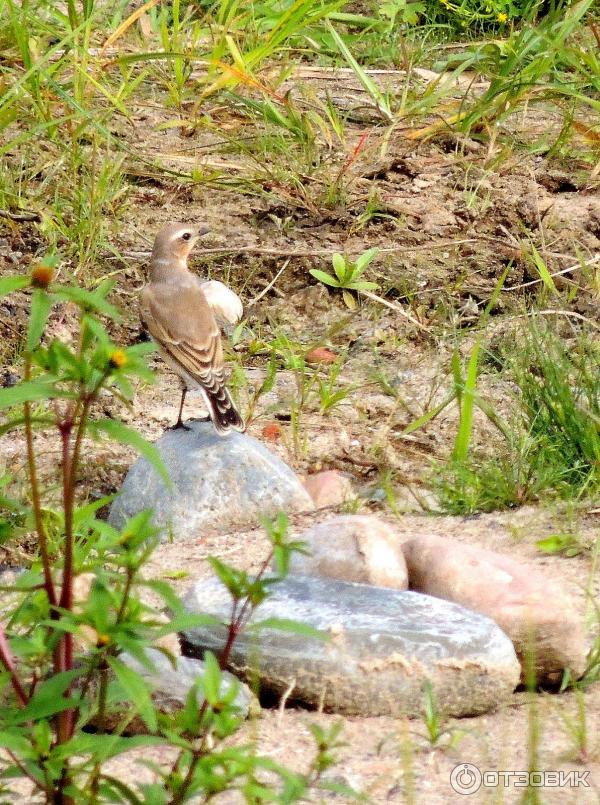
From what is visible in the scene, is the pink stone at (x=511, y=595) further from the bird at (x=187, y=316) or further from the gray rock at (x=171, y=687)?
the bird at (x=187, y=316)

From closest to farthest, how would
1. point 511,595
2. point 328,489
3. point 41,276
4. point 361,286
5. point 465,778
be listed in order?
point 41,276 < point 465,778 < point 511,595 < point 328,489 < point 361,286

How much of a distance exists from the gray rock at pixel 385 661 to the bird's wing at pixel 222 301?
2.96 m

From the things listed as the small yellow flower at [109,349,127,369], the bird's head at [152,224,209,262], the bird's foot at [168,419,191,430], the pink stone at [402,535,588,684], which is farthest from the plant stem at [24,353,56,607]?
the bird's head at [152,224,209,262]

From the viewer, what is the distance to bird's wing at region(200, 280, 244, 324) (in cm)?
643

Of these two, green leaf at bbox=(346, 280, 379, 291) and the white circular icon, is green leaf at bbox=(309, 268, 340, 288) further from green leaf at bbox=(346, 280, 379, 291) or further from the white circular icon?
the white circular icon

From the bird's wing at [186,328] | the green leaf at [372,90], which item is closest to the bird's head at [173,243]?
the bird's wing at [186,328]

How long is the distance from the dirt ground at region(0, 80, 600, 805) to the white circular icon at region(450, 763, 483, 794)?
117 cm

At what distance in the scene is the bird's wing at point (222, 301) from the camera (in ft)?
21.1

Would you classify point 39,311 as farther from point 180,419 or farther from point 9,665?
point 180,419

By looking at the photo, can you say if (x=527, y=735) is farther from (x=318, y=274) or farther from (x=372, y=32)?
(x=372, y=32)

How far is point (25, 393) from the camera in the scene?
2.30 m

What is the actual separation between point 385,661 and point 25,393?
1.56 metres

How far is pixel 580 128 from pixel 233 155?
6.27 ft

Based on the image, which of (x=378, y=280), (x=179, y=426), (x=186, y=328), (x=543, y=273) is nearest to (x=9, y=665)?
(x=179, y=426)
